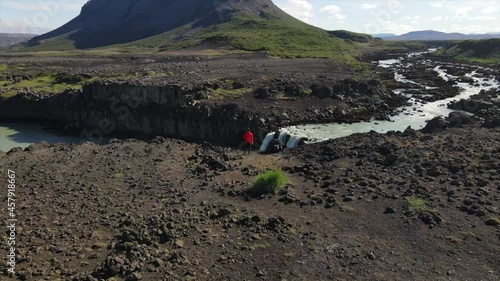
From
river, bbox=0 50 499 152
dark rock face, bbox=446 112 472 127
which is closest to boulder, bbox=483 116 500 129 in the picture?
dark rock face, bbox=446 112 472 127

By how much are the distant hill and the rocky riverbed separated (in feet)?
403

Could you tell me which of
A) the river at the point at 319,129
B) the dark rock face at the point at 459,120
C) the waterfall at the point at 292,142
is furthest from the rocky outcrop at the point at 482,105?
the waterfall at the point at 292,142

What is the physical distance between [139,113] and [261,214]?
3798 cm

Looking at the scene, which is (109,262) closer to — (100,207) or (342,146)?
(100,207)

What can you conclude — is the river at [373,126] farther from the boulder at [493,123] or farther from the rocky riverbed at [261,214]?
the rocky riverbed at [261,214]

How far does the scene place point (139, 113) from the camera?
56.7 m

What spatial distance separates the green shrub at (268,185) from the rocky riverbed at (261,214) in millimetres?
620

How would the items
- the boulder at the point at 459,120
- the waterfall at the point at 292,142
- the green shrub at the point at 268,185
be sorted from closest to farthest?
1. the green shrub at the point at 268,185
2. the boulder at the point at 459,120
3. the waterfall at the point at 292,142

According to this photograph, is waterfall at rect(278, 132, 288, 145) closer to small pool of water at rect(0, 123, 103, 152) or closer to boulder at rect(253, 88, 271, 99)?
boulder at rect(253, 88, 271, 99)

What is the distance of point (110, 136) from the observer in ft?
186

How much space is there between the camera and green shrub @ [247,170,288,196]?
25.6 metres

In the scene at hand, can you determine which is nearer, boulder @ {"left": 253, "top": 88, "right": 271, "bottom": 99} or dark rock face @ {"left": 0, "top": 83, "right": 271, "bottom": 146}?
dark rock face @ {"left": 0, "top": 83, "right": 271, "bottom": 146}

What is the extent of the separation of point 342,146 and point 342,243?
16013mm

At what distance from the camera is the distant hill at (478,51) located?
466 ft
